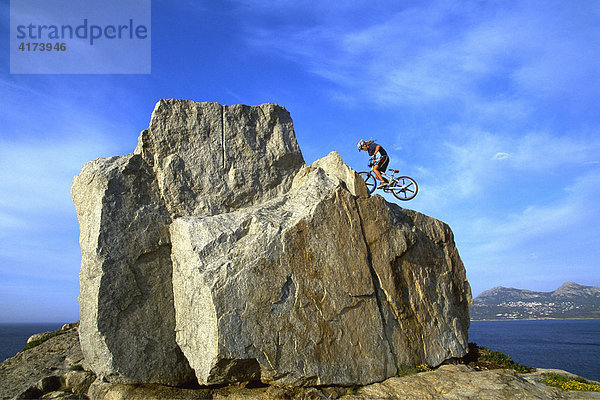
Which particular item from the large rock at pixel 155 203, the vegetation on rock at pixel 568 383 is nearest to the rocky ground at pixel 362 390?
the vegetation on rock at pixel 568 383

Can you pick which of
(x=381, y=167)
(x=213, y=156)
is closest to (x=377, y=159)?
(x=381, y=167)

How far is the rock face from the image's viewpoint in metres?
11.0

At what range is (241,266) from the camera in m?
11.1

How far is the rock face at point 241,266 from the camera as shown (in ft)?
Answer: 36.0

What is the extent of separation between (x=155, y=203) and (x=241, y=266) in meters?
3.73

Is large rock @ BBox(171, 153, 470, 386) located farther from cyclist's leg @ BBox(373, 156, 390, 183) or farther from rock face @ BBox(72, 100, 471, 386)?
cyclist's leg @ BBox(373, 156, 390, 183)

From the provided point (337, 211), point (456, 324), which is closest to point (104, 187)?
point (337, 211)

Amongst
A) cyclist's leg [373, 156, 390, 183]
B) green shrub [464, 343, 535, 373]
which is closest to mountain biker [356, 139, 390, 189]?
cyclist's leg [373, 156, 390, 183]

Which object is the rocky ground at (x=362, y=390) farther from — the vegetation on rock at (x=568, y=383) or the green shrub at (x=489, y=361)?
the green shrub at (x=489, y=361)

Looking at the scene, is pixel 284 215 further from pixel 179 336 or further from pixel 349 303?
pixel 179 336

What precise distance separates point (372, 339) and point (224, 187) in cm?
659

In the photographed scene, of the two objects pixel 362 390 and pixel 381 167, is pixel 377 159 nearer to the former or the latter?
pixel 381 167

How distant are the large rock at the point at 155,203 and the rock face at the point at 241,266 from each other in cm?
4

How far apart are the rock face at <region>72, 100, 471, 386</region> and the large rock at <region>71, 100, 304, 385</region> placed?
0.04 meters
